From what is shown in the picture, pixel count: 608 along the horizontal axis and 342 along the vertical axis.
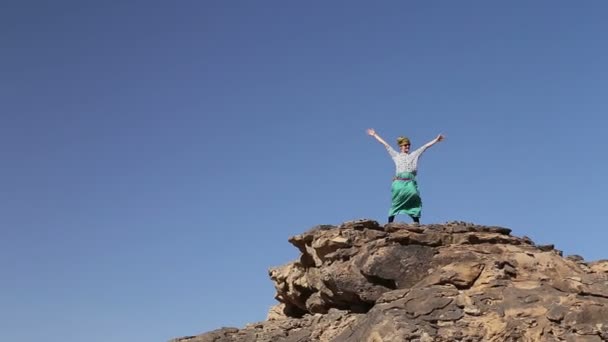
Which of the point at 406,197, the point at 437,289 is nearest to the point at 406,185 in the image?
the point at 406,197

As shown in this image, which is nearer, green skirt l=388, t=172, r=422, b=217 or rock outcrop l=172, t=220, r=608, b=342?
rock outcrop l=172, t=220, r=608, b=342

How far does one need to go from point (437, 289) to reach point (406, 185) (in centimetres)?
494

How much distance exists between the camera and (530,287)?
19234mm

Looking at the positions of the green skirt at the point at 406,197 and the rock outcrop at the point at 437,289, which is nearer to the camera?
the rock outcrop at the point at 437,289

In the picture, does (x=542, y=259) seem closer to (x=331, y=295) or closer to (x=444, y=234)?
(x=444, y=234)

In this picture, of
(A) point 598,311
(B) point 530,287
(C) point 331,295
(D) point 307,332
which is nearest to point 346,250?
(C) point 331,295

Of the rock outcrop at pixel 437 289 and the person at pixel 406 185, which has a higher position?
the person at pixel 406 185

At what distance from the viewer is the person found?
919 inches

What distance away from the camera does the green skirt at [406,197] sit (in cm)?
2331

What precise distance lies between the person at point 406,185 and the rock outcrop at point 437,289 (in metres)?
1.52

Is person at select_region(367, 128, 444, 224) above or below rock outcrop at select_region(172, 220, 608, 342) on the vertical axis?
above

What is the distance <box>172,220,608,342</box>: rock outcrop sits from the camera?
703 inches

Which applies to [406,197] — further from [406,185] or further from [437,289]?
[437,289]

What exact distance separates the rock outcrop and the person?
4.98ft
